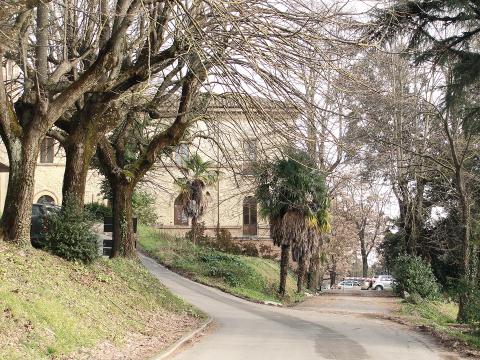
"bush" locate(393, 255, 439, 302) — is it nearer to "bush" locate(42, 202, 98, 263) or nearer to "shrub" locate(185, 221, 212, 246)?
"shrub" locate(185, 221, 212, 246)

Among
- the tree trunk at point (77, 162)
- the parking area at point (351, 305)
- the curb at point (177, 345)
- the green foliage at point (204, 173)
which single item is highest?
the green foliage at point (204, 173)

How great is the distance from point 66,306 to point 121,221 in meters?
8.93

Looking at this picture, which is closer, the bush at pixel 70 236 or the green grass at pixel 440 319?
the bush at pixel 70 236

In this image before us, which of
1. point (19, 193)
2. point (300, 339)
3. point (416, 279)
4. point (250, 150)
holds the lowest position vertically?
point (300, 339)

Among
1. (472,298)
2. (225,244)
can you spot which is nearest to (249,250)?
(225,244)

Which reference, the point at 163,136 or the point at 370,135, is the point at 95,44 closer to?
the point at 163,136

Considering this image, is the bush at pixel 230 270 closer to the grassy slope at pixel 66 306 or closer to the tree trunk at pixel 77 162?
the grassy slope at pixel 66 306

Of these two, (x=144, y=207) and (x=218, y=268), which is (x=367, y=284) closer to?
(x=144, y=207)

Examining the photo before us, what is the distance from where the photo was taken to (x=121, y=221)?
20312 mm

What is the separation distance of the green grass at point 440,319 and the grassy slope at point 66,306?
22.7 ft

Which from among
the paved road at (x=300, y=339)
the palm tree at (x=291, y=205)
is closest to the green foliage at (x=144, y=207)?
the palm tree at (x=291, y=205)

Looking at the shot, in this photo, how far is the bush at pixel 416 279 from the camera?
32594mm

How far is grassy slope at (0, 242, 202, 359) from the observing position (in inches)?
366

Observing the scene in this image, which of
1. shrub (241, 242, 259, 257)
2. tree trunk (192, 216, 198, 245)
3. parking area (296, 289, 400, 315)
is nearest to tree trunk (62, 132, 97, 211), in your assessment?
parking area (296, 289, 400, 315)
